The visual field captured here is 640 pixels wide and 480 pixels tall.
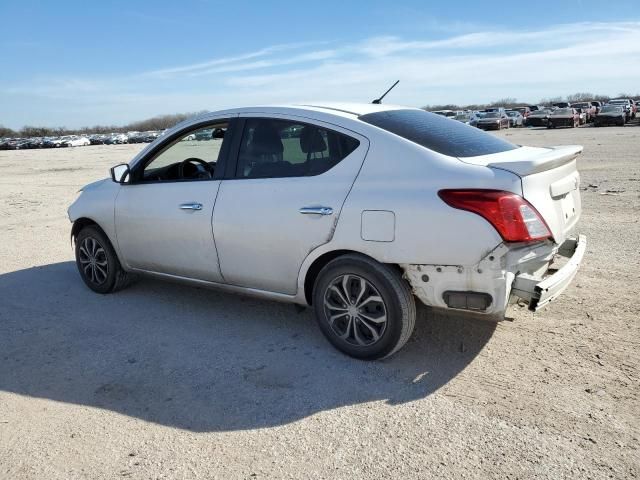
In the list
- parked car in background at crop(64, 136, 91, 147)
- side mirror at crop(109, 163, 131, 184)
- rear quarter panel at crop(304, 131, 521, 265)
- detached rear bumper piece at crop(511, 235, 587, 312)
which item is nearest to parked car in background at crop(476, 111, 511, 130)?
side mirror at crop(109, 163, 131, 184)

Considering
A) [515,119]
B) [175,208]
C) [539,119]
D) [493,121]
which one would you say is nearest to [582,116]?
[539,119]

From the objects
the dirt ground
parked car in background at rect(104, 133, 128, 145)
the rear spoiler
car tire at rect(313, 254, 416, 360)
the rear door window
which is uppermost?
parked car in background at rect(104, 133, 128, 145)

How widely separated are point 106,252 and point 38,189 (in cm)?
1218

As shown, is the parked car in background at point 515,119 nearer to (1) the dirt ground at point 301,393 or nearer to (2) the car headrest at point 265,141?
(1) the dirt ground at point 301,393

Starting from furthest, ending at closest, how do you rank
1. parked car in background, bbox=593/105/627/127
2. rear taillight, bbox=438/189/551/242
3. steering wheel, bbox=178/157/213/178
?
parked car in background, bbox=593/105/627/127 → steering wheel, bbox=178/157/213/178 → rear taillight, bbox=438/189/551/242

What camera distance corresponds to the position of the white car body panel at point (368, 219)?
3.23 metres

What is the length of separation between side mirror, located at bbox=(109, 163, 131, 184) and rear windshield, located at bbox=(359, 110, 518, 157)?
2416 mm

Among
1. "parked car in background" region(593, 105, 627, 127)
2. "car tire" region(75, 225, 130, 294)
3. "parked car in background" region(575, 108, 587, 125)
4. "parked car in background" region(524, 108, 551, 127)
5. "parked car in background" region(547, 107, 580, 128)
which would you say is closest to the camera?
"car tire" region(75, 225, 130, 294)

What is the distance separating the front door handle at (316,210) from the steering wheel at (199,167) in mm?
1122

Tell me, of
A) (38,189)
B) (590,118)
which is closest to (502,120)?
(590,118)

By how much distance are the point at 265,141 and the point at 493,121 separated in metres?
40.4

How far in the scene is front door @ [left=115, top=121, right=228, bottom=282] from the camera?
14.4 feet

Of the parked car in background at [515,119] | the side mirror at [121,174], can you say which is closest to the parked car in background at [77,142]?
the parked car in background at [515,119]

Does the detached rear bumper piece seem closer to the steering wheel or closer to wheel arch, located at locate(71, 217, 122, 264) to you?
the steering wheel
